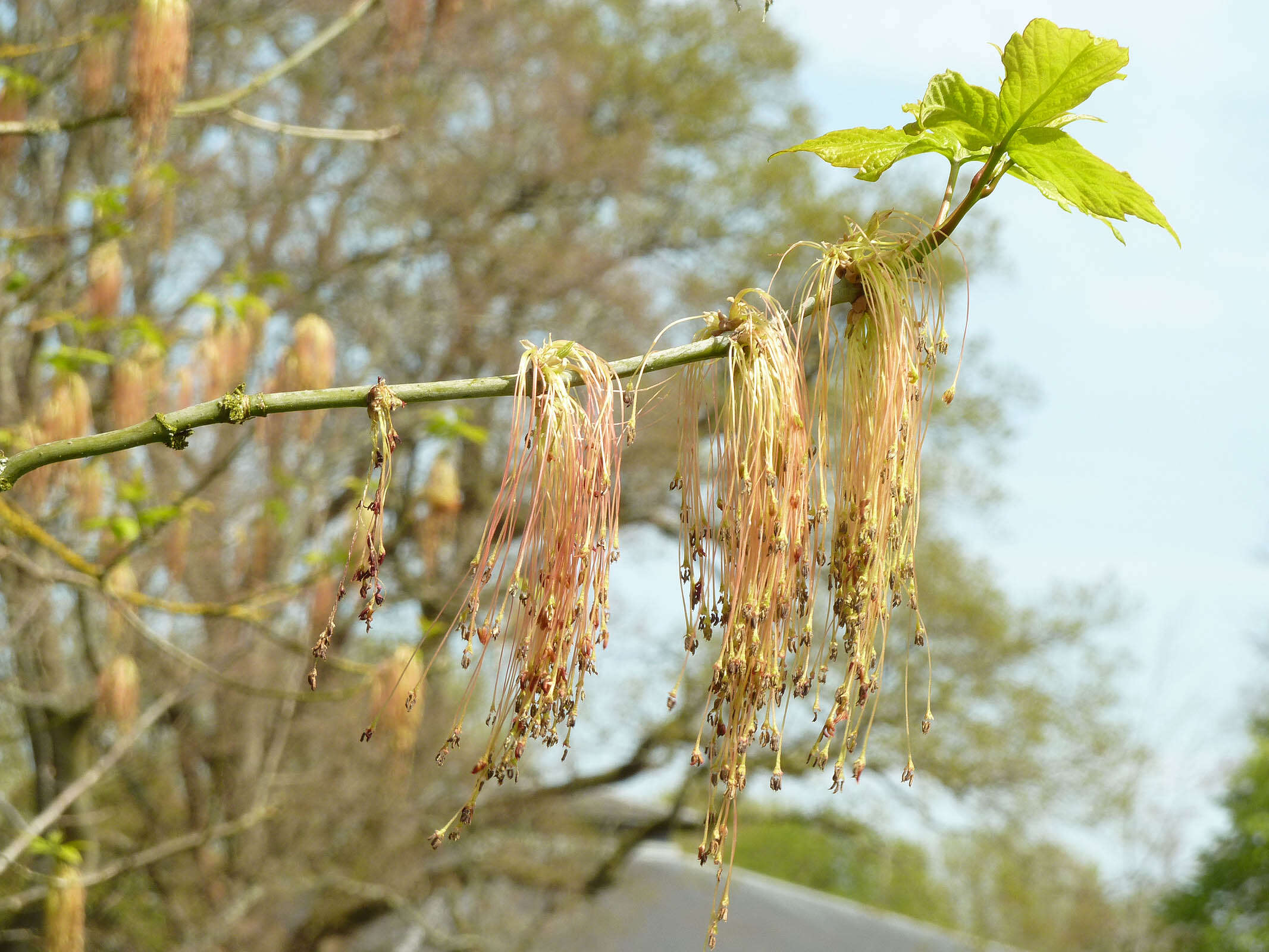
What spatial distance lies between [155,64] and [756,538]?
2726 millimetres

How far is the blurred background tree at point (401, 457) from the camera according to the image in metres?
6.72

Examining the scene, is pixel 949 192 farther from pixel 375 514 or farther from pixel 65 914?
pixel 65 914

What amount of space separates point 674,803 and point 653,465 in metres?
3.53

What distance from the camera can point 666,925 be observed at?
14.9m

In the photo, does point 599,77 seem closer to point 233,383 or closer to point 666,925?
point 233,383

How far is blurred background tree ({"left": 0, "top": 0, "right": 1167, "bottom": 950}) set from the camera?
6.72m

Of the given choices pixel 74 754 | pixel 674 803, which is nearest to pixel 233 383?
pixel 74 754

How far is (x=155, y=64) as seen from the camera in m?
3.21

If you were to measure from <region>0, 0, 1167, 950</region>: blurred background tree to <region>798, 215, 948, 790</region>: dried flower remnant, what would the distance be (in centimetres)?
427

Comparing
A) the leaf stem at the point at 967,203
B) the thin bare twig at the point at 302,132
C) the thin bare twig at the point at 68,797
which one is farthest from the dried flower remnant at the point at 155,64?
the leaf stem at the point at 967,203

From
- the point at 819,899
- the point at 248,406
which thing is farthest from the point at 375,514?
the point at 819,899

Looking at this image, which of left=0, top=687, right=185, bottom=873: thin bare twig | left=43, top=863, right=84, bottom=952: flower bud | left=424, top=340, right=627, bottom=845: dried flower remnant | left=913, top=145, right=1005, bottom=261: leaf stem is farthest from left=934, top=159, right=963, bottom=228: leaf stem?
left=43, top=863, right=84, bottom=952: flower bud

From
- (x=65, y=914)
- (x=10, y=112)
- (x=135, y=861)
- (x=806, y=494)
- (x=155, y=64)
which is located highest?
(x=10, y=112)

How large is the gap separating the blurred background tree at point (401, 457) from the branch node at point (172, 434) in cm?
425
